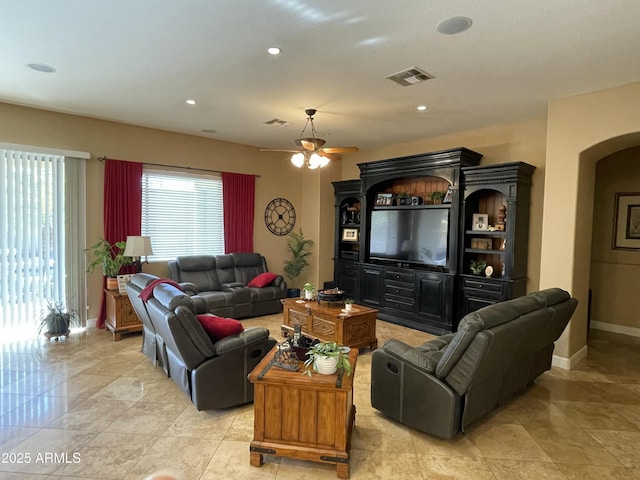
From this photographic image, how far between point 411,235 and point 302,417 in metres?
4.18

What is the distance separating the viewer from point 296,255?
7590 mm

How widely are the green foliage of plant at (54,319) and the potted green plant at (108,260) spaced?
607 mm

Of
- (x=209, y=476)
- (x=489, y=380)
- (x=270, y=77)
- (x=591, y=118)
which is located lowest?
(x=209, y=476)

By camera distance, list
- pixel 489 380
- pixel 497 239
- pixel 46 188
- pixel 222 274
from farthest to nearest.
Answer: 1. pixel 222 274
2. pixel 497 239
3. pixel 46 188
4. pixel 489 380

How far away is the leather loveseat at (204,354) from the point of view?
286 cm

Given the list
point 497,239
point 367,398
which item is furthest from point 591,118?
point 367,398

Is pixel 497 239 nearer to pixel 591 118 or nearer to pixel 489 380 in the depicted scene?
pixel 591 118

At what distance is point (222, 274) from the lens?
20.9 ft

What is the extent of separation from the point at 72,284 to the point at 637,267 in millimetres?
8325

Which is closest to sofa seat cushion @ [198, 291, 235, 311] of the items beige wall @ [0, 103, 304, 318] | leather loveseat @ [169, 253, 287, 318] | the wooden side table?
leather loveseat @ [169, 253, 287, 318]

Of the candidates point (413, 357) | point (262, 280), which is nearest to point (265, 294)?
point (262, 280)

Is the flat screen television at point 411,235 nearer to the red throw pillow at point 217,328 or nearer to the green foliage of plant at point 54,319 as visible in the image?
the red throw pillow at point 217,328

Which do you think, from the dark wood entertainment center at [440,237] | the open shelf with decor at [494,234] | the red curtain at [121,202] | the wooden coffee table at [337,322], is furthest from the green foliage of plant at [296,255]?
the open shelf with decor at [494,234]

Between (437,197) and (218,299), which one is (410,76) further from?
(218,299)
